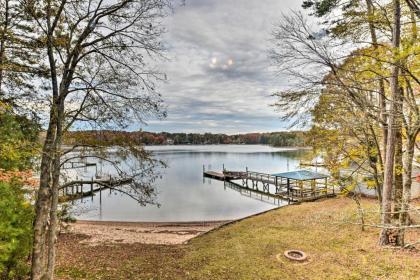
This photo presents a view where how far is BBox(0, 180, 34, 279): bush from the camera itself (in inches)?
202

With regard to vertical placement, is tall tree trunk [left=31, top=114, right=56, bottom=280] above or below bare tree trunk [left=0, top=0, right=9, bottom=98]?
below

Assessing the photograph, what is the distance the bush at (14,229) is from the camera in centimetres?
514

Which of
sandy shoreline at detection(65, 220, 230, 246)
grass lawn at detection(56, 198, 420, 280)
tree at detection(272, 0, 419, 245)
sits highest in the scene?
tree at detection(272, 0, 419, 245)

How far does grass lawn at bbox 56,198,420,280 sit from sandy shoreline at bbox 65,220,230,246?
1.68 m

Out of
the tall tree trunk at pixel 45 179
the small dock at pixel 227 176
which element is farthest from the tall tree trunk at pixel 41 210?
the small dock at pixel 227 176

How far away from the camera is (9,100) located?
8.81 m

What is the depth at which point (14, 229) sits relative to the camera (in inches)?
198

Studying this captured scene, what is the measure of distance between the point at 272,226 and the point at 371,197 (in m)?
11.2

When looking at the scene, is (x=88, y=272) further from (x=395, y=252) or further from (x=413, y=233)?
(x=413, y=233)

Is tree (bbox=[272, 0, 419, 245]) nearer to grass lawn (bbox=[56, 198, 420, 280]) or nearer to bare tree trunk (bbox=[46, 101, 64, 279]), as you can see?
grass lawn (bbox=[56, 198, 420, 280])

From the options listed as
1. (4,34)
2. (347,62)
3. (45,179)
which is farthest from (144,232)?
(347,62)

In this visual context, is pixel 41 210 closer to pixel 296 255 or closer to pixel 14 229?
pixel 14 229

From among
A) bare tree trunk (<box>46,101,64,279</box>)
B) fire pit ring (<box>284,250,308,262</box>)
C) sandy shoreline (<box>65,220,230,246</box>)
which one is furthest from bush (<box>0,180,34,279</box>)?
fire pit ring (<box>284,250,308,262</box>)

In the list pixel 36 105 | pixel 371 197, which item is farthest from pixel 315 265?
pixel 371 197
